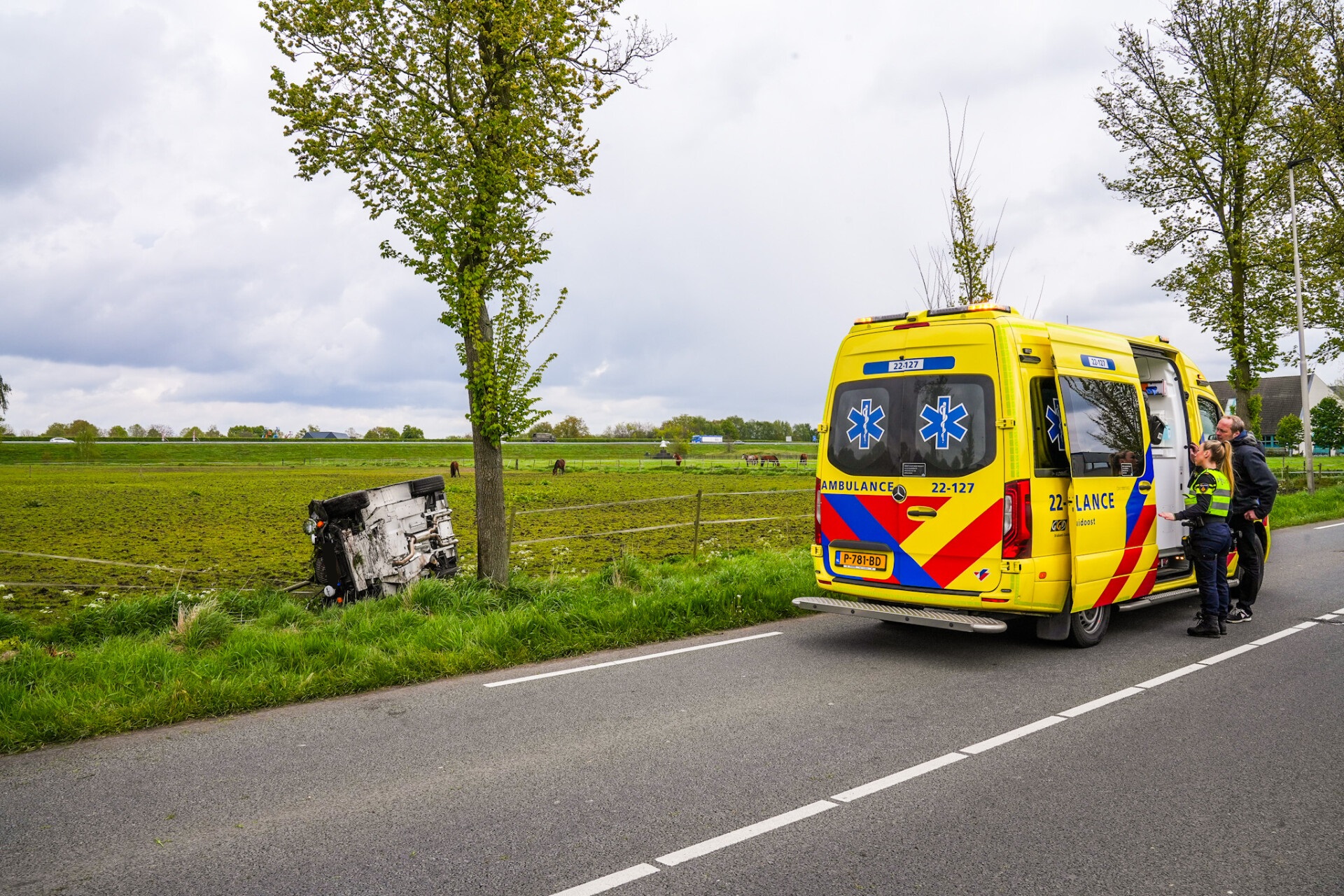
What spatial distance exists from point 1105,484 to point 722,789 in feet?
15.4

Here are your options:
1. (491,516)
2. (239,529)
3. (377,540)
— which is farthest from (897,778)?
(239,529)

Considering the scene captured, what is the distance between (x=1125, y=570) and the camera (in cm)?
741

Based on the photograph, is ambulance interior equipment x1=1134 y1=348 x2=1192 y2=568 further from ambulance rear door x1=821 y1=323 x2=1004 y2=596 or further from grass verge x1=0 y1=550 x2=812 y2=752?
grass verge x1=0 y1=550 x2=812 y2=752

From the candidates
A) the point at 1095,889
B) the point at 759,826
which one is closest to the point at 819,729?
the point at 759,826

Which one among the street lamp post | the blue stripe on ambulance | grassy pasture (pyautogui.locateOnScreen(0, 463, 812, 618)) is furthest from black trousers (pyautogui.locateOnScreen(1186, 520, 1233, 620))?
the street lamp post

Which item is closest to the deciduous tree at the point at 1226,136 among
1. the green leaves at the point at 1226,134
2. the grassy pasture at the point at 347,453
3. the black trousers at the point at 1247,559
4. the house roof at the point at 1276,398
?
the green leaves at the point at 1226,134

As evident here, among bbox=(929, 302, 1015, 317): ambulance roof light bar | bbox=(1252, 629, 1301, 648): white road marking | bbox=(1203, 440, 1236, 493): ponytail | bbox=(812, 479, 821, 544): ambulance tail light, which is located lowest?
bbox=(1252, 629, 1301, 648): white road marking

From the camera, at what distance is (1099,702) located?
5.61 m

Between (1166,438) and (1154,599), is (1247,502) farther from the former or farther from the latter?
(1154,599)

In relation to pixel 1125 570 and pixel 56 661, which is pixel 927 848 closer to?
pixel 1125 570

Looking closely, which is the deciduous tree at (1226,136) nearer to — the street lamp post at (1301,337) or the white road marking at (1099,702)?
the street lamp post at (1301,337)

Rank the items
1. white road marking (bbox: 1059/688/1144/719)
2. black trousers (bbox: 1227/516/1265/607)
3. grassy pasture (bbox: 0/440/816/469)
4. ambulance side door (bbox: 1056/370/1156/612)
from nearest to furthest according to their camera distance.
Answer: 1. white road marking (bbox: 1059/688/1144/719)
2. ambulance side door (bbox: 1056/370/1156/612)
3. black trousers (bbox: 1227/516/1265/607)
4. grassy pasture (bbox: 0/440/816/469)

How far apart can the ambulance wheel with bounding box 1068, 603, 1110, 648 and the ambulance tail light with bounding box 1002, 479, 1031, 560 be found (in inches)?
38.3

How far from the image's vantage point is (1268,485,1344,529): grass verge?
18.4 meters
